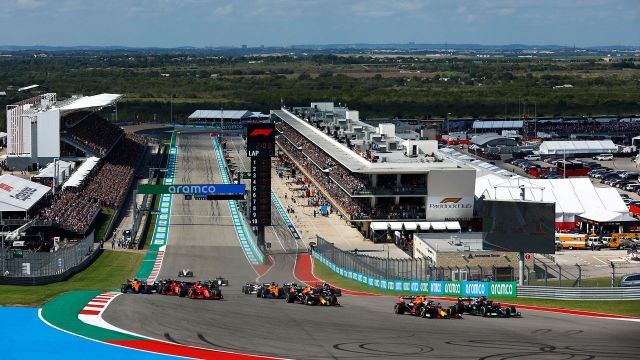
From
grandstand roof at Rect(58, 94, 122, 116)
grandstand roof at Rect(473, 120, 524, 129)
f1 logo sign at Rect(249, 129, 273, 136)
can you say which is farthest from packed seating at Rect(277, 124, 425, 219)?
grandstand roof at Rect(473, 120, 524, 129)

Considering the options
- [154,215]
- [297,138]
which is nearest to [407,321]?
[154,215]

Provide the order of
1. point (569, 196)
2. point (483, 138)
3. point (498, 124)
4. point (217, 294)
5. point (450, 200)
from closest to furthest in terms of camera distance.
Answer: point (217, 294), point (450, 200), point (569, 196), point (483, 138), point (498, 124)

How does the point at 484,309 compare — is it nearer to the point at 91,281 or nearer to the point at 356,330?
the point at 356,330

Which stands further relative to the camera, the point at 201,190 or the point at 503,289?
the point at 201,190

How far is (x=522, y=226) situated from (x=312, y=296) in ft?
38.9

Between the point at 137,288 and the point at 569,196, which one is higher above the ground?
the point at 569,196

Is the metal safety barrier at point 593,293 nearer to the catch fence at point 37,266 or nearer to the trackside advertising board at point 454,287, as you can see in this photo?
the trackside advertising board at point 454,287

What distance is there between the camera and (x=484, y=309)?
48.9m

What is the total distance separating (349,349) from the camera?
41250 millimetres

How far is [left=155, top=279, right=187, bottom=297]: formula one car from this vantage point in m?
53.2

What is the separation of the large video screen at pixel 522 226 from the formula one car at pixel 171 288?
16158mm

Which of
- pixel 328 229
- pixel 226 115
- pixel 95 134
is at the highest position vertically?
pixel 95 134

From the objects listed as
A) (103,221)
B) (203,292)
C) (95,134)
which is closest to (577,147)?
(95,134)

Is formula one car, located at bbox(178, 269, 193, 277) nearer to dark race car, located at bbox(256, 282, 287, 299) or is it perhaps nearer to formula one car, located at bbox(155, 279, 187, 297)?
formula one car, located at bbox(155, 279, 187, 297)
